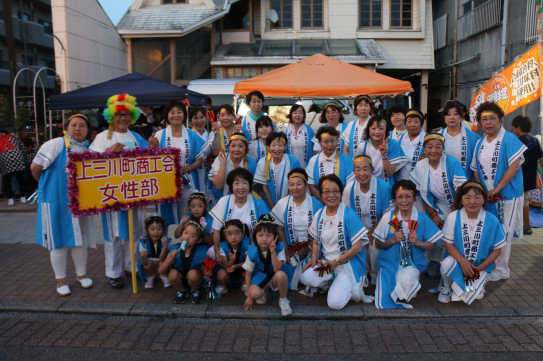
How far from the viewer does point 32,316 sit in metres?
4.22

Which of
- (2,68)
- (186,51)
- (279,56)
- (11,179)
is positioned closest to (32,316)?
(11,179)

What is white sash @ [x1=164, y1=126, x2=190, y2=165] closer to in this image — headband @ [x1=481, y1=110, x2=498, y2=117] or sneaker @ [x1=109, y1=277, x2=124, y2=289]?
sneaker @ [x1=109, y1=277, x2=124, y2=289]

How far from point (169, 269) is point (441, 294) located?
2.79m

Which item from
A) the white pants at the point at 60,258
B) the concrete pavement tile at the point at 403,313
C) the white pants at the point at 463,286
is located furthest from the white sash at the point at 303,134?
the white pants at the point at 60,258

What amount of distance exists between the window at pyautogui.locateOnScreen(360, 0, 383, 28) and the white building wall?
9.55 m

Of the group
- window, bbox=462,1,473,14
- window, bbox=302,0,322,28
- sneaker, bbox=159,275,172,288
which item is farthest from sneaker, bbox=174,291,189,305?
window, bbox=462,1,473,14

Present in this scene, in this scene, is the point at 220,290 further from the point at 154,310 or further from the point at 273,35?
the point at 273,35

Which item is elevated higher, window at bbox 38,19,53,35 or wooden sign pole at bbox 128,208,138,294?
window at bbox 38,19,53,35

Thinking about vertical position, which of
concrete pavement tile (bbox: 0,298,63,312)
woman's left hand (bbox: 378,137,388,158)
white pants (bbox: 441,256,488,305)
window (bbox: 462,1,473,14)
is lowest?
concrete pavement tile (bbox: 0,298,63,312)

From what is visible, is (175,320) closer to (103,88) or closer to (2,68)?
(103,88)

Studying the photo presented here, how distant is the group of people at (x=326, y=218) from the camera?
4281mm

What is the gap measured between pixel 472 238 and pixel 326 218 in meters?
1.45

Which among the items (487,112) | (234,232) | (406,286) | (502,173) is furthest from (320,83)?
(406,286)

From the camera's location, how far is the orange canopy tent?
23.2 feet
